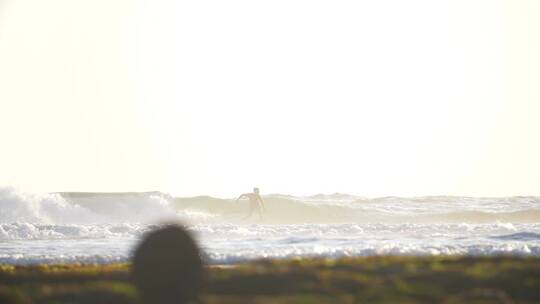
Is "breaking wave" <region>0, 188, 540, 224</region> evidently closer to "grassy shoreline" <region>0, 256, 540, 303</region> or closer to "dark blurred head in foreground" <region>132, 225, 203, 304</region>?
"grassy shoreline" <region>0, 256, 540, 303</region>

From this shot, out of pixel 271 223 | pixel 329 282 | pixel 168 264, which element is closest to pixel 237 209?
pixel 271 223

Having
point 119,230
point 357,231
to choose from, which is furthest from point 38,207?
point 357,231

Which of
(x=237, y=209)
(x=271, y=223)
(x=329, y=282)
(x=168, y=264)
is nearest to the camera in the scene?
(x=329, y=282)

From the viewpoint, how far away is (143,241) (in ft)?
47.9

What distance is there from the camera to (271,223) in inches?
2137

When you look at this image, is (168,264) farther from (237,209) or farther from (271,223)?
(237,209)

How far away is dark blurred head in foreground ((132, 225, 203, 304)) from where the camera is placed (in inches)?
547

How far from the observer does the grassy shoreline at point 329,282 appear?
12.8m

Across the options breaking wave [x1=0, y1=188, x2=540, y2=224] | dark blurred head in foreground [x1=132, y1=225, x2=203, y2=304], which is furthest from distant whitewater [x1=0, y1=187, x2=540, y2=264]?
dark blurred head in foreground [x1=132, y1=225, x2=203, y2=304]

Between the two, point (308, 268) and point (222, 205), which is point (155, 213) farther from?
point (308, 268)

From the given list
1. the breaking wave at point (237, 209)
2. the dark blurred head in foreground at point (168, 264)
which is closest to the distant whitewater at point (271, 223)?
the breaking wave at point (237, 209)

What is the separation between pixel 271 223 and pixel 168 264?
1579 inches

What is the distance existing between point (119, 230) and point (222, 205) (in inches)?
795

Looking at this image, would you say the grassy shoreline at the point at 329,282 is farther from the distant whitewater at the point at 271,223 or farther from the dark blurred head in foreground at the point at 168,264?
the distant whitewater at the point at 271,223
